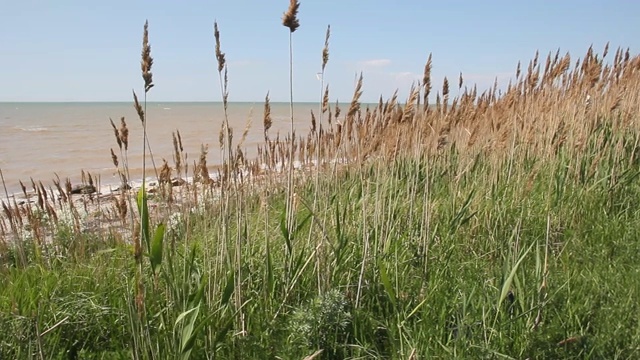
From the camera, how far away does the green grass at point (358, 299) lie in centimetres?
173

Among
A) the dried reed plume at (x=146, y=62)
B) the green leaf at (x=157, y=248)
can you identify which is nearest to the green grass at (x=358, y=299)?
the green leaf at (x=157, y=248)

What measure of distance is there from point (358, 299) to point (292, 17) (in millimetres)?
1186

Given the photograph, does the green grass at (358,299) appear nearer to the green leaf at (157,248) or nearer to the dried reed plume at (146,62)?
the green leaf at (157,248)

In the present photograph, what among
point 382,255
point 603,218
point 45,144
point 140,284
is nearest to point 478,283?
point 382,255

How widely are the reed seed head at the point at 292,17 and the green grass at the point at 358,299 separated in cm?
78

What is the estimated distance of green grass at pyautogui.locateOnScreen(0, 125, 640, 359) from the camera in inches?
67.9

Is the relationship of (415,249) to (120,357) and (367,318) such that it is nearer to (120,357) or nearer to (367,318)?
(367,318)

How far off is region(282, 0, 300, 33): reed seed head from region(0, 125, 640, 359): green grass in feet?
2.57

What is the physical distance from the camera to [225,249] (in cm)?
207

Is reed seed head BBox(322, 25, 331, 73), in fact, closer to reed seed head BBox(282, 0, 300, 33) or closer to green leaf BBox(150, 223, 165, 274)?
reed seed head BBox(282, 0, 300, 33)

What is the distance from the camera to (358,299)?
202cm

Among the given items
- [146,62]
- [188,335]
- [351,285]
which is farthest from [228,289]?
[146,62]

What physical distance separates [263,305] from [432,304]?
0.73 m

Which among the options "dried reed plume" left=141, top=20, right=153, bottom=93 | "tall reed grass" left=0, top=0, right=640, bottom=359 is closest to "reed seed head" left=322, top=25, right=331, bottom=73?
"tall reed grass" left=0, top=0, right=640, bottom=359
